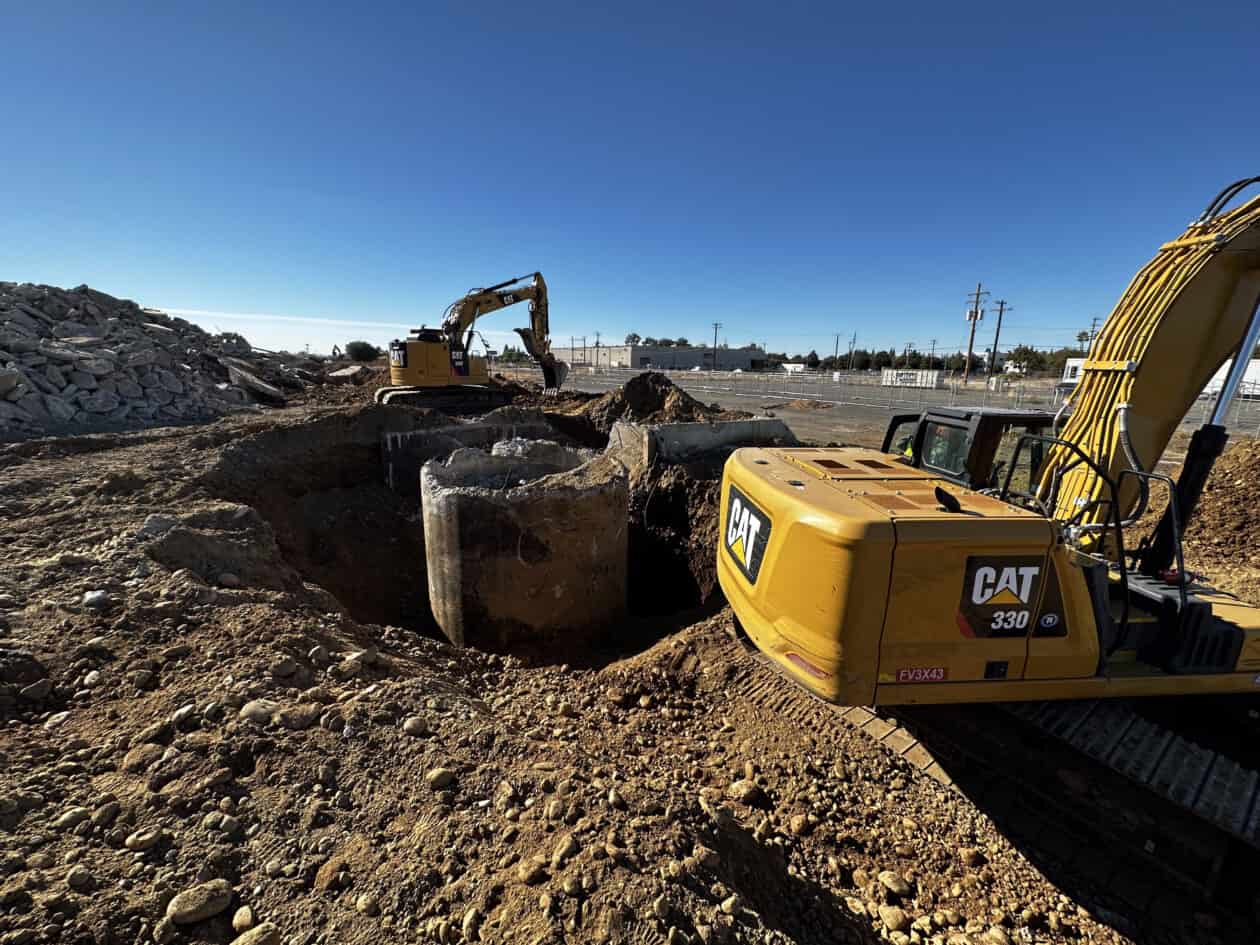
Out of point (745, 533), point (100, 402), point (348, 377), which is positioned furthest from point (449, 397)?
point (348, 377)

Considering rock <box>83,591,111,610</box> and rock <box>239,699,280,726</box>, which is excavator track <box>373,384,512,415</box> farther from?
rock <box>239,699,280,726</box>

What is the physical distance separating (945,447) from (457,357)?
1400 cm

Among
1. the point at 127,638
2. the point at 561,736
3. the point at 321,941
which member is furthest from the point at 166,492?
the point at 321,941

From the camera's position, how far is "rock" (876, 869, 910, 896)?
9.17ft

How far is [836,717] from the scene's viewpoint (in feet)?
12.8

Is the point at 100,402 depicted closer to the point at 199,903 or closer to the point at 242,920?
the point at 199,903

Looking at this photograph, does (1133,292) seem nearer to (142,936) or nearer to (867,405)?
(142,936)

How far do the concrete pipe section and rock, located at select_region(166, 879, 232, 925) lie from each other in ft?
12.7

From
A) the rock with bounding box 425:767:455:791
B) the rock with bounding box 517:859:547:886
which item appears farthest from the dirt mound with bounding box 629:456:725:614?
the rock with bounding box 517:859:547:886

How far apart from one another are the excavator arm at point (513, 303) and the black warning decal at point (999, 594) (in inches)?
591

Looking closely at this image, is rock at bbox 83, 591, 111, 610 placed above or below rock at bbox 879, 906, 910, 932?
above

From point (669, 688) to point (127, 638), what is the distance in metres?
3.43

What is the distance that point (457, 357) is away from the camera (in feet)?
52.0

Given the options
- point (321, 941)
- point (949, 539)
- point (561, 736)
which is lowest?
point (561, 736)
